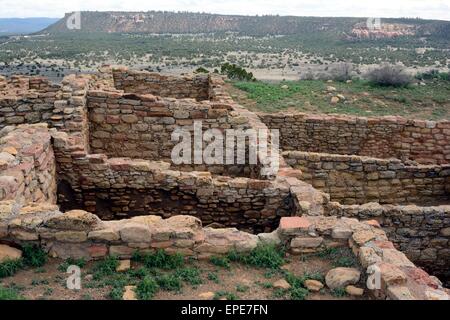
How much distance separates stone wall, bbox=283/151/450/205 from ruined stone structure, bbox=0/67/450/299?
21mm

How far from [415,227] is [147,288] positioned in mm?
4421

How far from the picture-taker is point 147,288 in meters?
4.63

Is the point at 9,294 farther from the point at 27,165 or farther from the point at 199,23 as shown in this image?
the point at 199,23

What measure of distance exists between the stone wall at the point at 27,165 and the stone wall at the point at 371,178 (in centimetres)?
442

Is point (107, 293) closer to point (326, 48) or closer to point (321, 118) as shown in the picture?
point (321, 118)

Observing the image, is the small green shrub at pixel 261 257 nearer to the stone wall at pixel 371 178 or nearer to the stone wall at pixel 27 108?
the stone wall at pixel 371 178

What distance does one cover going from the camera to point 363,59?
4703 cm

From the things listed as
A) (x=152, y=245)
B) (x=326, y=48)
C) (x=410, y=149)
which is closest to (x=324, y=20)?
(x=326, y=48)

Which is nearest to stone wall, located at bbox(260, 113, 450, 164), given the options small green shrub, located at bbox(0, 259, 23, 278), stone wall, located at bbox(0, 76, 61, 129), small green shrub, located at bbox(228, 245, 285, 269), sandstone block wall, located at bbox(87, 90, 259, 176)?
sandstone block wall, located at bbox(87, 90, 259, 176)

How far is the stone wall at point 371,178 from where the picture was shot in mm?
9680

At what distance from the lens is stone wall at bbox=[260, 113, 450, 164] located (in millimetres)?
12461

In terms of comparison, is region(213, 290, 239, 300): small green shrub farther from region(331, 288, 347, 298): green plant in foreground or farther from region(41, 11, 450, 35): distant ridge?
region(41, 11, 450, 35): distant ridge

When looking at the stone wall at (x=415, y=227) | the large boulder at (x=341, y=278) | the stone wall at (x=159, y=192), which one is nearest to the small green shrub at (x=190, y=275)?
the large boulder at (x=341, y=278)
